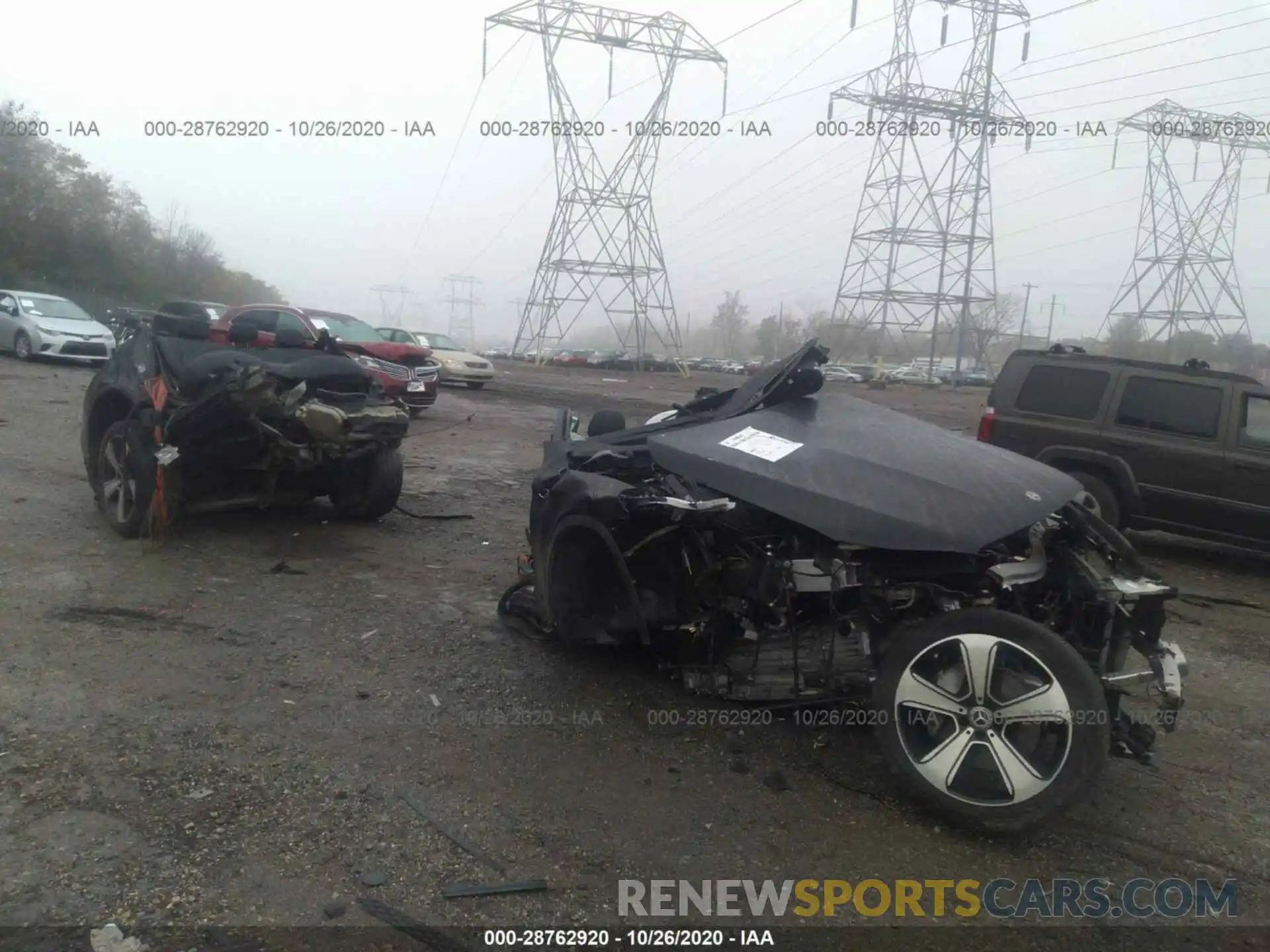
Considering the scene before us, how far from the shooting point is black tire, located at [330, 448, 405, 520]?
24.7 ft

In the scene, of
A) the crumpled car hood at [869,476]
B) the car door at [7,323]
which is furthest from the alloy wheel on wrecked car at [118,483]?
the car door at [7,323]

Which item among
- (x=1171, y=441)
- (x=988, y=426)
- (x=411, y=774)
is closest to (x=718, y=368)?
(x=988, y=426)

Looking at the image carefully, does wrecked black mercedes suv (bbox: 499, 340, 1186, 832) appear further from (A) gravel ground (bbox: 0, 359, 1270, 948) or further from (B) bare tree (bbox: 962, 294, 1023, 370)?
(B) bare tree (bbox: 962, 294, 1023, 370)

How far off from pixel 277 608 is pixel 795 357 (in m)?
3.31

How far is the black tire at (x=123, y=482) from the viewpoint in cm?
650

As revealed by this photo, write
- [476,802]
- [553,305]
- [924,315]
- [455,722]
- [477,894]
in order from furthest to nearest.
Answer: [553,305] → [924,315] → [455,722] → [476,802] → [477,894]

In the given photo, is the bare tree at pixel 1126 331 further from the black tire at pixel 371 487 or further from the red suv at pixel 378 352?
the black tire at pixel 371 487

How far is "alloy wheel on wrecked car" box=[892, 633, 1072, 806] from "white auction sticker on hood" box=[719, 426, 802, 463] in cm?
99

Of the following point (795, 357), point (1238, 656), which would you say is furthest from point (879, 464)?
point (1238, 656)

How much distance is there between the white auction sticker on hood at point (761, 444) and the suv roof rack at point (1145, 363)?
5881 mm

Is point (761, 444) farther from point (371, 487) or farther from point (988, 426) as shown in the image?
point (988, 426)

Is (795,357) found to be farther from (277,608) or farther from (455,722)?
(277,608)

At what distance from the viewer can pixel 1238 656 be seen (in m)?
5.73

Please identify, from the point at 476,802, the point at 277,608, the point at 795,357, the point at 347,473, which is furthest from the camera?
the point at 347,473
